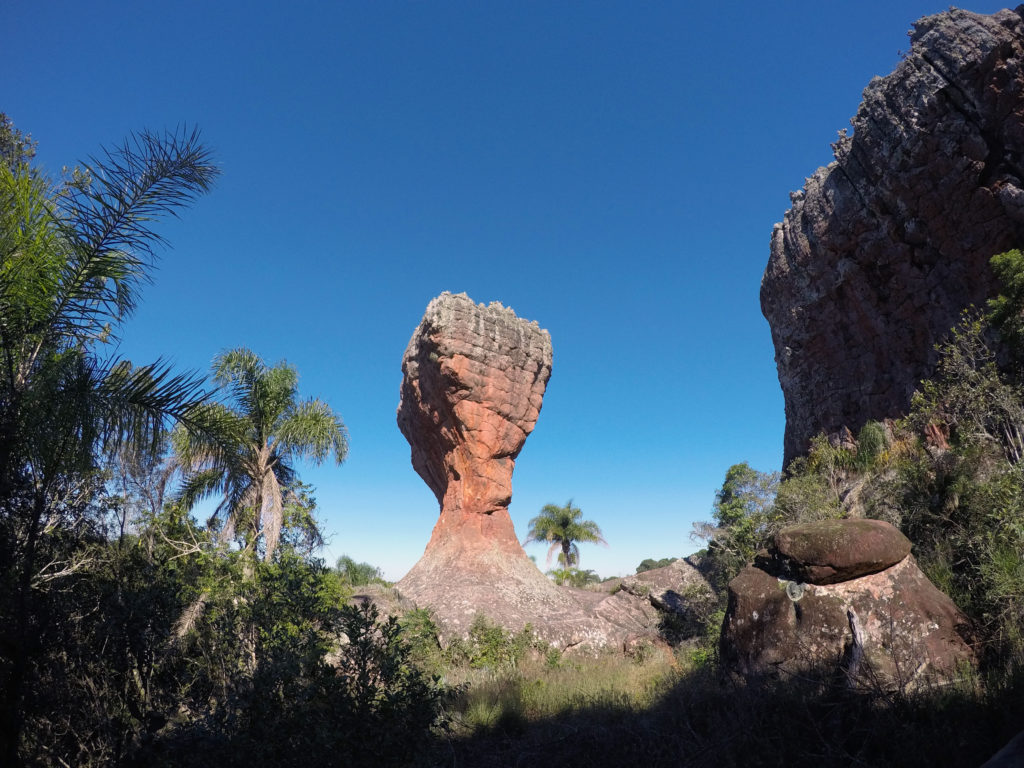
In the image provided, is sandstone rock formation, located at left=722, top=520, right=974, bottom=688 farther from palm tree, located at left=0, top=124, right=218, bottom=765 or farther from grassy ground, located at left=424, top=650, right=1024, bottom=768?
palm tree, located at left=0, top=124, right=218, bottom=765

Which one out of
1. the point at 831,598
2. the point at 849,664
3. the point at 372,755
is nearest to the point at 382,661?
the point at 372,755

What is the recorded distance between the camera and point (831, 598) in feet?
24.8

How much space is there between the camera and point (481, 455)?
67.8 feet

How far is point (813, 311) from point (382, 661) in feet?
82.6

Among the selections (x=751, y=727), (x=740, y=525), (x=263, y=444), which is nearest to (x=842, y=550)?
(x=751, y=727)

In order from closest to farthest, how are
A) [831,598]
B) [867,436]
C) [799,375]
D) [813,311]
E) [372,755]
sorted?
[372,755] → [831,598] → [867,436] → [813,311] → [799,375]

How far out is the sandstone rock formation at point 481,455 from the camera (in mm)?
17719

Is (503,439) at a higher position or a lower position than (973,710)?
higher

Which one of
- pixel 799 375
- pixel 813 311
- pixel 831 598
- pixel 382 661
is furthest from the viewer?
pixel 799 375

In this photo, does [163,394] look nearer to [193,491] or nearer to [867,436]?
[193,491]

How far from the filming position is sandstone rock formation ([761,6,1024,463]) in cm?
1611

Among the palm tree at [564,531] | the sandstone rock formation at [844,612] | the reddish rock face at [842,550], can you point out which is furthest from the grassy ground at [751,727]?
the palm tree at [564,531]

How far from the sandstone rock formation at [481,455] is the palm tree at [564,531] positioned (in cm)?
1200

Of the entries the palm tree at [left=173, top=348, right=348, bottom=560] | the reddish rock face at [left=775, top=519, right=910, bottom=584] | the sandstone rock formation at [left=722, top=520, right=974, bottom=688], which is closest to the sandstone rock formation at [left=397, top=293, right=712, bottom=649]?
the palm tree at [left=173, top=348, right=348, bottom=560]
